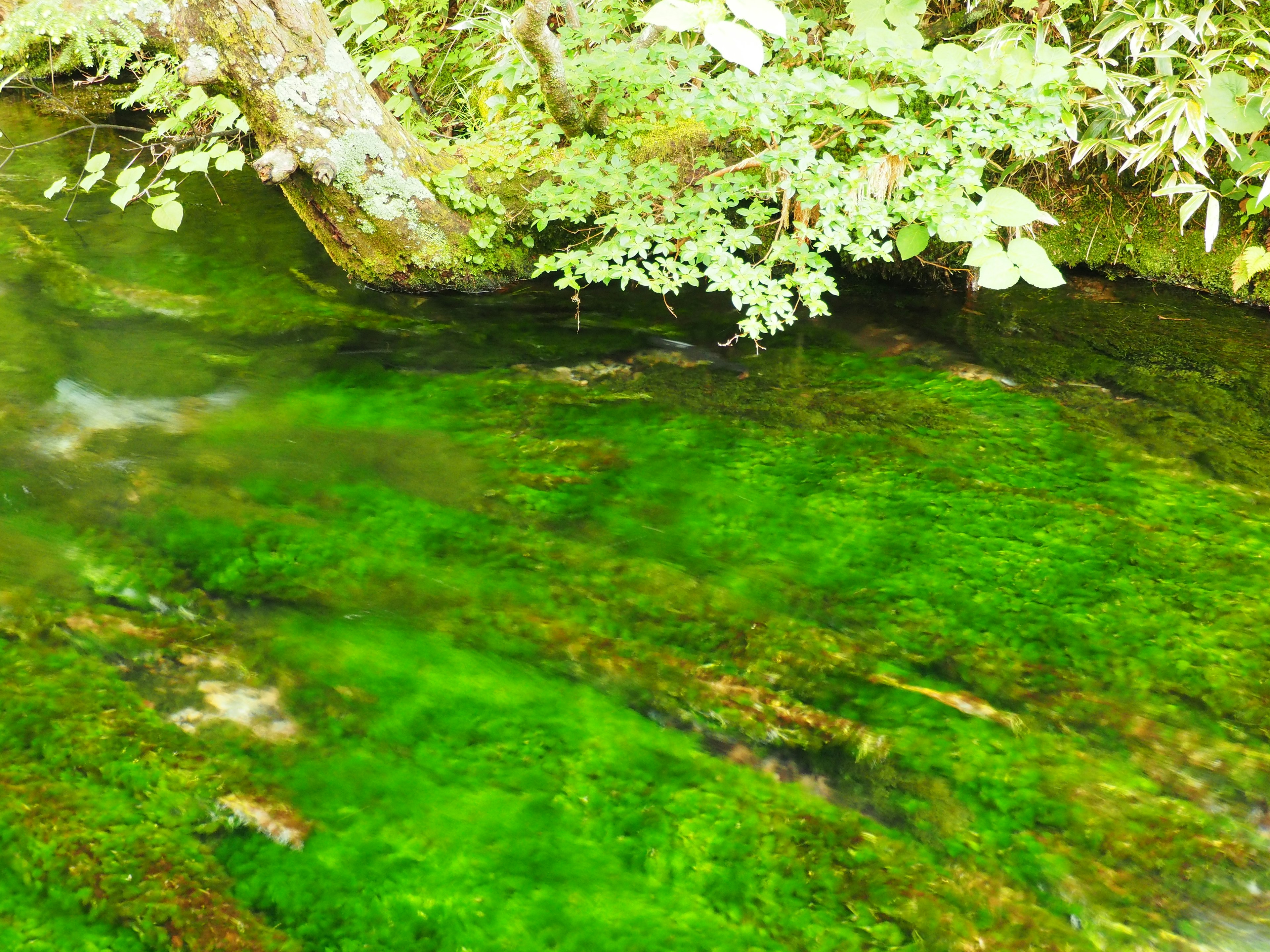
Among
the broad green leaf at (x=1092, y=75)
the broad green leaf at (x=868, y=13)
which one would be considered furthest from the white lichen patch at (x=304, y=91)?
the broad green leaf at (x=1092, y=75)

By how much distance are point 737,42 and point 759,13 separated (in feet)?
0.32

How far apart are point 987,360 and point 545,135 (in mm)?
2449

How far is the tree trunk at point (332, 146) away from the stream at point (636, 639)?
460mm

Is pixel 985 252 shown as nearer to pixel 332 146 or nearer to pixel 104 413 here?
pixel 332 146

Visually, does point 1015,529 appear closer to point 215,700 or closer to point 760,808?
point 760,808

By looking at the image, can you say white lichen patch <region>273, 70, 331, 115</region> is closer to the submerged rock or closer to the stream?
the stream

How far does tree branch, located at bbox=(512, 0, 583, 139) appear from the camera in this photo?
11.3 ft

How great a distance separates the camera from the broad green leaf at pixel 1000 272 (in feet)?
10.5

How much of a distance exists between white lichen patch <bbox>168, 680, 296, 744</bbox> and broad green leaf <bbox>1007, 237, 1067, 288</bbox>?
2.97 meters

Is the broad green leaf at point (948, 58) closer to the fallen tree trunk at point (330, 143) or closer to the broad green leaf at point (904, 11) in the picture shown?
the broad green leaf at point (904, 11)

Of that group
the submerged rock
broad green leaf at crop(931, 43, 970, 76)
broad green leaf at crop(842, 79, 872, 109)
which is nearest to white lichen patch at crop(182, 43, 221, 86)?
the submerged rock

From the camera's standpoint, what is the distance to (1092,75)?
11.3 feet

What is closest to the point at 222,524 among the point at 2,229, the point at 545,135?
the point at 545,135

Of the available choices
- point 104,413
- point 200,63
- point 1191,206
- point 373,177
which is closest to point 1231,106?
point 1191,206
